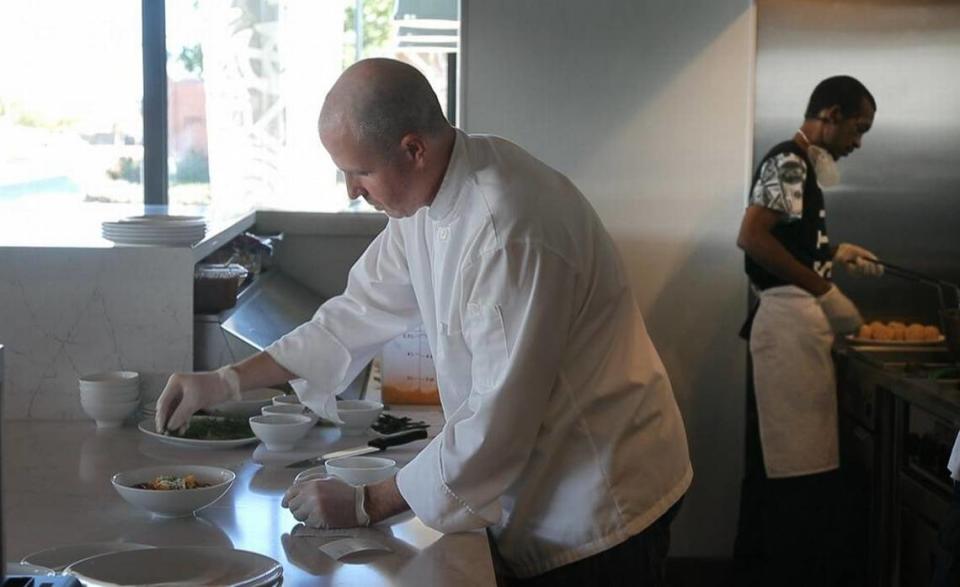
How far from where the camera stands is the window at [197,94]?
4.87 meters

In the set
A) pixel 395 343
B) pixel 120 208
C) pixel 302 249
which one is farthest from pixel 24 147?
pixel 395 343

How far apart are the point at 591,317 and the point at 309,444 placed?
28.3 inches

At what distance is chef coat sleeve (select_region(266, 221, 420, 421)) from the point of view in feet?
8.10

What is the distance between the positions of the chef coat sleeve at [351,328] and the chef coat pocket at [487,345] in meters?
0.57

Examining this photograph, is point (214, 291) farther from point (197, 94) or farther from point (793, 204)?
point (197, 94)

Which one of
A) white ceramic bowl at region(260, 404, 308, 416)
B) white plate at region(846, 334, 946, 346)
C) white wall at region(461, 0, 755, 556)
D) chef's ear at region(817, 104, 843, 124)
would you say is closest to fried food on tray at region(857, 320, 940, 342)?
white plate at region(846, 334, 946, 346)

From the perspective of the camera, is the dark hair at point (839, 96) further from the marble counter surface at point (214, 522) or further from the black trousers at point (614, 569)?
the black trousers at point (614, 569)

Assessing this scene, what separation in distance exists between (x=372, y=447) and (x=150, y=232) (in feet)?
2.50

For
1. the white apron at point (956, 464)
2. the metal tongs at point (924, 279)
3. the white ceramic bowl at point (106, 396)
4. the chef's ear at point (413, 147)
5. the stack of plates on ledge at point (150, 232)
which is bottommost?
the white apron at point (956, 464)

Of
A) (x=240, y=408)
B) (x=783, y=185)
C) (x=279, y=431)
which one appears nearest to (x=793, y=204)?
(x=783, y=185)


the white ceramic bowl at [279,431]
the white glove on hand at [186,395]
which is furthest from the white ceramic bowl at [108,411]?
the white ceramic bowl at [279,431]

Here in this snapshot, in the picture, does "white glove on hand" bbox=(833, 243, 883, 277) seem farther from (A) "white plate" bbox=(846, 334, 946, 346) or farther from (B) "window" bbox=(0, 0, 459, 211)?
(B) "window" bbox=(0, 0, 459, 211)

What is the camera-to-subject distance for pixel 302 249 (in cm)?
370

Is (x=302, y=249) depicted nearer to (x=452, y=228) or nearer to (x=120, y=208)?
(x=120, y=208)
